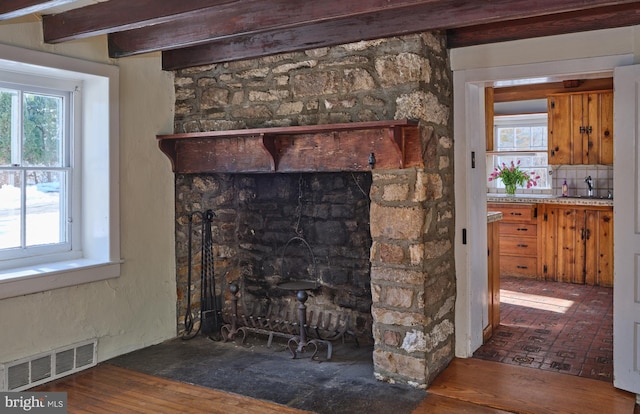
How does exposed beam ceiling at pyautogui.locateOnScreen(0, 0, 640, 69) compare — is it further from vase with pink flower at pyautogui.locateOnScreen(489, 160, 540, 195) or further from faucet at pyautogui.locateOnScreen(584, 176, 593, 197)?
vase with pink flower at pyautogui.locateOnScreen(489, 160, 540, 195)

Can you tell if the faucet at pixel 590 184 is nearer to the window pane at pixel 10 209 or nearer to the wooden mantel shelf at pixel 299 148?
the wooden mantel shelf at pixel 299 148

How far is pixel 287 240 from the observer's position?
4.70 m

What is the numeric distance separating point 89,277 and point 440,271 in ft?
7.87

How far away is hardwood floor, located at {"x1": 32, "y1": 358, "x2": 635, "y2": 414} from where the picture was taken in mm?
3154

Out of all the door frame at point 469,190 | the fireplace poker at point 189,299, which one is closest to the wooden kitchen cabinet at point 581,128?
the door frame at point 469,190

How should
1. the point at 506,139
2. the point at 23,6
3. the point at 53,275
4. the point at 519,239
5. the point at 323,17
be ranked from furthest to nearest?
the point at 506,139 < the point at 519,239 < the point at 53,275 < the point at 323,17 < the point at 23,6

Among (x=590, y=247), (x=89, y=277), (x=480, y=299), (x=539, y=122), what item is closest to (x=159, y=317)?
(x=89, y=277)

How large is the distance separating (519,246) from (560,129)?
5.03ft

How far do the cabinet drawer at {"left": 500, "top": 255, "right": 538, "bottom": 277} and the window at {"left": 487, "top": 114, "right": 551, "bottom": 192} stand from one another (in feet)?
4.52

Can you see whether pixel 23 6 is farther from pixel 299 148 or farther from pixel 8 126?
pixel 299 148

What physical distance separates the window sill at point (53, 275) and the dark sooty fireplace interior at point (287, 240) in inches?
28.1

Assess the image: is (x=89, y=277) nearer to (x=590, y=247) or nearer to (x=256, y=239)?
(x=256, y=239)

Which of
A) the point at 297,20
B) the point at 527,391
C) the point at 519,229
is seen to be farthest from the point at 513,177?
the point at 297,20

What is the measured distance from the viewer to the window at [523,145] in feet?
25.8
